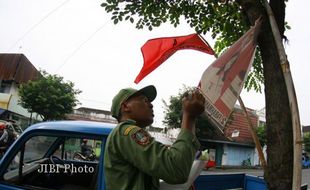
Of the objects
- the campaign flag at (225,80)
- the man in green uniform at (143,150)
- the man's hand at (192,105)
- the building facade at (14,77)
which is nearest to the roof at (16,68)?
the building facade at (14,77)

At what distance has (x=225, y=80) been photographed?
2244 mm

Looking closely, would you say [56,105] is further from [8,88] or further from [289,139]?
[289,139]

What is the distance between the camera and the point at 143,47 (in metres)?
3.76

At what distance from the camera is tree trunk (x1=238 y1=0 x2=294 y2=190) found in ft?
8.23

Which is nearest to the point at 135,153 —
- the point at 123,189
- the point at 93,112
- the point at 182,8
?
the point at 123,189

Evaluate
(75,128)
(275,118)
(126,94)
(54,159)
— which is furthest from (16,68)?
(126,94)

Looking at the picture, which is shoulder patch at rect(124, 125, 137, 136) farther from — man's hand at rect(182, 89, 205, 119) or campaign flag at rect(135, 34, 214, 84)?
campaign flag at rect(135, 34, 214, 84)

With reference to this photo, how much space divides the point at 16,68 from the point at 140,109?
105 feet

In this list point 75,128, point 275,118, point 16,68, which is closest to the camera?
point 275,118

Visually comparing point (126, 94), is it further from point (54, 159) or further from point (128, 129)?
point (54, 159)

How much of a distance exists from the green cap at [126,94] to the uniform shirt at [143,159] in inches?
6.3

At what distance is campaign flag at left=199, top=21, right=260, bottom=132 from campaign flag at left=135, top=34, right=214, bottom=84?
1.05 meters

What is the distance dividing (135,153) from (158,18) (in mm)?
3431

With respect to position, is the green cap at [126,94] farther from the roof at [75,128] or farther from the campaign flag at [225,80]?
the roof at [75,128]
